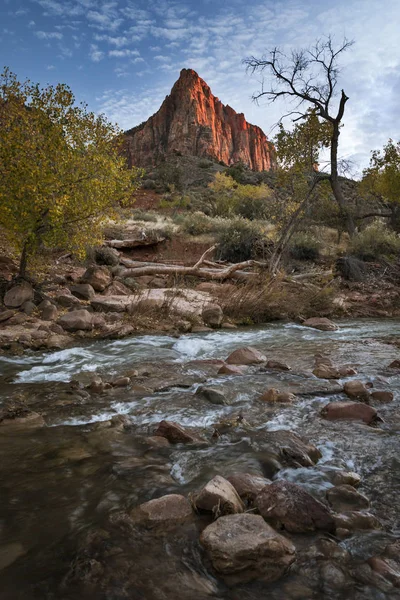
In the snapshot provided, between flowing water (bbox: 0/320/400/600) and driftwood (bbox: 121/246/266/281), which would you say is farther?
driftwood (bbox: 121/246/266/281)

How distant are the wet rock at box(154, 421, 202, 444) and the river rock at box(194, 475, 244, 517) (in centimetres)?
88

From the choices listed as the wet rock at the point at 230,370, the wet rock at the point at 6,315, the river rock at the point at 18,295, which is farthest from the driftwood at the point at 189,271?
the wet rock at the point at 230,370

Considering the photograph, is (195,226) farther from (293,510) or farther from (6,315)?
(293,510)

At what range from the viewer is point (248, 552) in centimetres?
163

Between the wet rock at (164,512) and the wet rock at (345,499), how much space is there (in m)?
0.79

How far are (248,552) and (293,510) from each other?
0.41m

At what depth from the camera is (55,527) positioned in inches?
75.4

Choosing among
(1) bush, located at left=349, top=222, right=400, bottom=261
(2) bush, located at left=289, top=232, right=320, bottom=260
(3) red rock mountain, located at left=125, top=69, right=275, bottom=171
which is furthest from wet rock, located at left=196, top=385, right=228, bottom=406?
(3) red rock mountain, located at left=125, top=69, right=275, bottom=171

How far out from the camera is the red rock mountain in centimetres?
9738

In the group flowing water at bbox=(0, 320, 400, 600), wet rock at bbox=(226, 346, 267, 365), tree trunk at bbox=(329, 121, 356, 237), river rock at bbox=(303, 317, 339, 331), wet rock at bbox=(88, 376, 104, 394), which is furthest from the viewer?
tree trunk at bbox=(329, 121, 356, 237)

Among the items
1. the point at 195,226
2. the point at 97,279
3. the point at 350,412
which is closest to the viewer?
the point at 350,412

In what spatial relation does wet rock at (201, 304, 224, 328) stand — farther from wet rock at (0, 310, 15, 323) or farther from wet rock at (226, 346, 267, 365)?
wet rock at (0, 310, 15, 323)

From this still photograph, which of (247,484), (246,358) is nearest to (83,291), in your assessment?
(246,358)

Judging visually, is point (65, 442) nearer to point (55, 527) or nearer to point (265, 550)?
point (55, 527)
